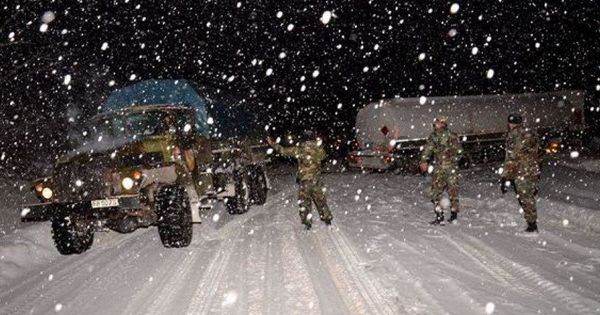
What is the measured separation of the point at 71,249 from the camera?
24.4 ft

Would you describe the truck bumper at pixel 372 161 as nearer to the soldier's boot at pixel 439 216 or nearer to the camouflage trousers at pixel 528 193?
the soldier's boot at pixel 439 216

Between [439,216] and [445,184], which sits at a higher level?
[445,184]

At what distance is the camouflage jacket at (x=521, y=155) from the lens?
688 cm

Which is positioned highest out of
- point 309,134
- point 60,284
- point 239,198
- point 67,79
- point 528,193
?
point 67,79

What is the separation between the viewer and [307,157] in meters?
8.26

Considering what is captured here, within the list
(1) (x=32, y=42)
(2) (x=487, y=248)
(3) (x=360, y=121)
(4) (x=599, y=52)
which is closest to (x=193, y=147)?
(2) (x=487, y=248)

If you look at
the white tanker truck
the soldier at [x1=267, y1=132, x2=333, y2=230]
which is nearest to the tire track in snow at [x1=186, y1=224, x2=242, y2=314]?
the soldier at [x1=267, y1=132, x2=333, y2=230]

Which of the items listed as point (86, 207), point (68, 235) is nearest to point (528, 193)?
point (86, 207)

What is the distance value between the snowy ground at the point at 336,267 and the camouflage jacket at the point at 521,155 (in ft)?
3.08

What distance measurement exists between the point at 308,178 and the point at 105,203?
11.0 ft

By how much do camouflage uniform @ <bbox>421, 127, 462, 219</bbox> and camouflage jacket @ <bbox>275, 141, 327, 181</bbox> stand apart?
1.88 meters

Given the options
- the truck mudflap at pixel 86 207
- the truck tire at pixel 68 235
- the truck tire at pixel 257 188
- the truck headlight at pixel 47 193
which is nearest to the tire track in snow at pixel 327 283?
the truck mudflap at pixel 86 207

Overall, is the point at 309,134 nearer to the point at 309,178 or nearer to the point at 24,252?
the point at 309,178

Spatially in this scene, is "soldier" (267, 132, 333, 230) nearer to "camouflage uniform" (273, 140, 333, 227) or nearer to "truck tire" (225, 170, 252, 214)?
"camouflage uniform" (273, 140, 333, 227)
